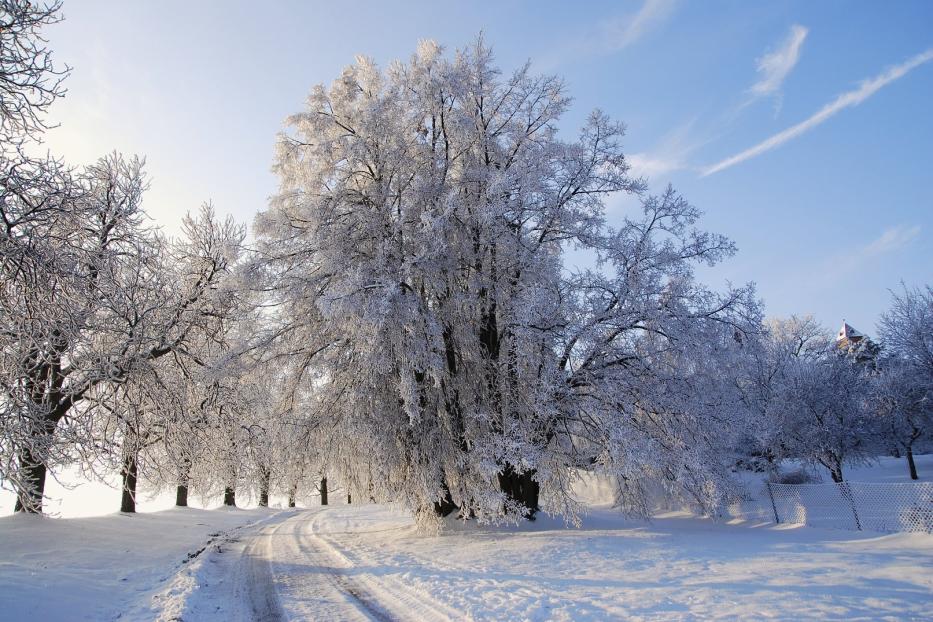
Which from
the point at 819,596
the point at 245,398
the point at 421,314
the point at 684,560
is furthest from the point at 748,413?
the point at 245,398

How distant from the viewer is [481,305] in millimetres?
14305

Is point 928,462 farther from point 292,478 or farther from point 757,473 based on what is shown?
point 292,478

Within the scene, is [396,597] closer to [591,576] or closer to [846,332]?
[591,576]

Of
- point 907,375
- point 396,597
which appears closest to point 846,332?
point 907,375

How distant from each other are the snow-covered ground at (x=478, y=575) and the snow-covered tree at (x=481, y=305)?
1.41 metres

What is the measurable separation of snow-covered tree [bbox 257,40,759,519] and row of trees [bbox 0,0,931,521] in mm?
64

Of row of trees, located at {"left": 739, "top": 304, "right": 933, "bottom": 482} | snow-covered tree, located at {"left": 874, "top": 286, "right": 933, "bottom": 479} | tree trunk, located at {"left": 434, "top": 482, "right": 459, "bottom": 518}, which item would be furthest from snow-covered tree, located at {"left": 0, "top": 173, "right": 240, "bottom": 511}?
snow-covered tree, located at {"left": 874, "top": 286, "right": 933, "bottom": 479}

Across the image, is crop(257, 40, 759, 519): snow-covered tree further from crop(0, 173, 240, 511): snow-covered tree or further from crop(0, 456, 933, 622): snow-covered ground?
crop(0, 173, 240, 511): snow-covered tree

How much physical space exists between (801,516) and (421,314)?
1323cm

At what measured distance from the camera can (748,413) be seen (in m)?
14.0

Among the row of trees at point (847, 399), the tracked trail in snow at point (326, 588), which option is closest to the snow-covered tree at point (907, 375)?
the row of trees at point (847, 399)

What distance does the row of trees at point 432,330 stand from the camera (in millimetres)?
11891

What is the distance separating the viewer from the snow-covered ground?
6.65 meters

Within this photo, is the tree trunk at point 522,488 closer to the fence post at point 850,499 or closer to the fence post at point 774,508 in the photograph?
the fence post at point 774,508
